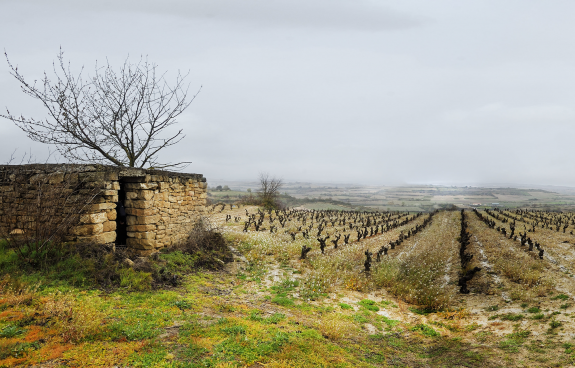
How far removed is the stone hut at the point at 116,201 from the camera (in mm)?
7111

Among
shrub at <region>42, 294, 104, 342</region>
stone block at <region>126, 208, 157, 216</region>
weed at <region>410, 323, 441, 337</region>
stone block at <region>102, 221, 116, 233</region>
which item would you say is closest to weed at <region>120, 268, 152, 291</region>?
shrub at <region>42, 294, 104, 342</region>

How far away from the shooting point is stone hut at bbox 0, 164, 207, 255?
711cm

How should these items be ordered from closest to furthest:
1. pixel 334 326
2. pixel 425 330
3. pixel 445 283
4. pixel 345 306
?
pixel 334 326, pixel 425 330, pixel 345 306, pixel 445 283

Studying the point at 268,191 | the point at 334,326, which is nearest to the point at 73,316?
the point at 334,326

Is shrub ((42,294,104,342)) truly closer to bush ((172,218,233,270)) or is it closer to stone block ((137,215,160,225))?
stone block ((137,215,160,225))

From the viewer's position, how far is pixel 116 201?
7656 millimetres

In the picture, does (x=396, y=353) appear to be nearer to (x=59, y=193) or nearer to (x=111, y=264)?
(x=111, y=264)

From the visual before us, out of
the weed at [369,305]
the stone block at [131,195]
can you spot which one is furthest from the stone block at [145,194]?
the weed at [369,305]

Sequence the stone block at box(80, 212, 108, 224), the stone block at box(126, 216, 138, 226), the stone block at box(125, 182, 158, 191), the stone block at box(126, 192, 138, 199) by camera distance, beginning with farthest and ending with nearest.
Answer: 1. the stone block at box(126, 216, 138, 226)
2. the stone block at box(126, 192, 138, 199)
3. the stone block at box(125, 182, 158, 191)
4. the stone block at box(80, 212, 108, 224)

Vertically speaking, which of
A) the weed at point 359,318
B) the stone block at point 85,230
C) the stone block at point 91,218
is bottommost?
the weed at point 359,318

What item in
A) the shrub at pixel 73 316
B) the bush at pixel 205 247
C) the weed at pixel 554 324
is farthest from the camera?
the bush at pixel 205 247

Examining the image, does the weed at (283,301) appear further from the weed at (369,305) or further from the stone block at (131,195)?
the stone block at (131,195)

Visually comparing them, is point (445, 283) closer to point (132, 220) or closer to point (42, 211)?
point (132, 220)

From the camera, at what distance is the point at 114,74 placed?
38.0ft
